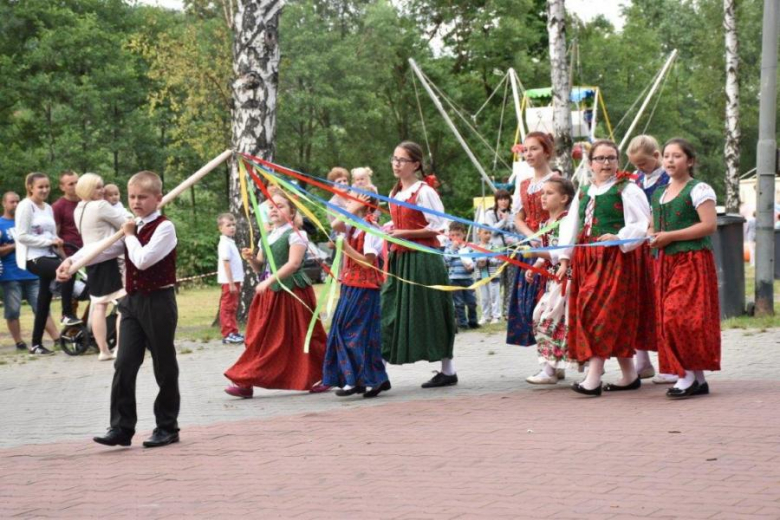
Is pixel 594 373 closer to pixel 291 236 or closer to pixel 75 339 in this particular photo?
pixel 291 236

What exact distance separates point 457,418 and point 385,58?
130 feet

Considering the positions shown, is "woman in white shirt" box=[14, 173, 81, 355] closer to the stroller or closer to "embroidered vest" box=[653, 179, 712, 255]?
the stroller

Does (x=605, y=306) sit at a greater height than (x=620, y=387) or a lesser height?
greater

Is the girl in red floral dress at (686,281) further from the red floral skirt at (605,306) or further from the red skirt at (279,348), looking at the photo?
the red skirt at (279,348)

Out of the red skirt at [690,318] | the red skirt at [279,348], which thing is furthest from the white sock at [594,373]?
the red skirt at [279,348]

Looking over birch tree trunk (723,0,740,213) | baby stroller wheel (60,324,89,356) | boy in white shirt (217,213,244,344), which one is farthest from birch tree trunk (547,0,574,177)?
baby stroller wheel (60,324,89,356)

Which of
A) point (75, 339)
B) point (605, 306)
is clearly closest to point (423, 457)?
point (605, 306)

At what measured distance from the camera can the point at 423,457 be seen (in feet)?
22.8

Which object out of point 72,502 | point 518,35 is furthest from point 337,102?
point 72,502

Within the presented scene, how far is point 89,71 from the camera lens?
131 ft

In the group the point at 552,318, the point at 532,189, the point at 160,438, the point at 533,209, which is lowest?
the point at 160,438

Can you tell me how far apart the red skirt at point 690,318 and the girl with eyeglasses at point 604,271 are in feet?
1.21

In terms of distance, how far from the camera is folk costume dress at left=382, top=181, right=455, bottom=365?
9.87 meters

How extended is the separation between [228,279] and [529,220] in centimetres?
601
